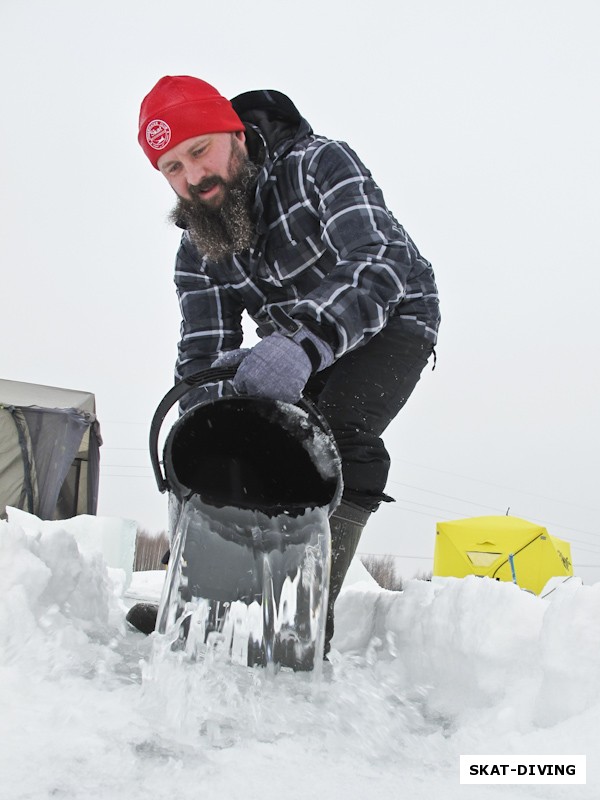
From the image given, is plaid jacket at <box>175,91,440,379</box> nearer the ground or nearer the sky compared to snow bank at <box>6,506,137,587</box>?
nearer the sky

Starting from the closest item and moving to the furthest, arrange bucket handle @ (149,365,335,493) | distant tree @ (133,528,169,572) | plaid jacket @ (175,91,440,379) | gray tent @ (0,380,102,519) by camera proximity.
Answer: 1. bucket handle @ (149,365,335,493)
2. plaid jacket @ (175,91,440,379)
3. gray tent @ (0,380,102,519)
4. distant tree @ (133,528,169,572)

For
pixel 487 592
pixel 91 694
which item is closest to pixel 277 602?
pixel 91 694

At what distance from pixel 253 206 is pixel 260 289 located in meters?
0.26

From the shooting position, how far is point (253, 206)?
1.95 metres

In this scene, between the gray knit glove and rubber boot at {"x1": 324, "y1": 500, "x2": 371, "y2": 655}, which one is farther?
rubber boot at {"x1": 324, "y1": 500, "x2": 371, "y2": 655}

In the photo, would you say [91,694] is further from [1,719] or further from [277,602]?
[277,602]

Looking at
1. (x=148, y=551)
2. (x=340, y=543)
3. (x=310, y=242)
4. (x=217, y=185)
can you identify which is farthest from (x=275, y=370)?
(x=148, y=551)

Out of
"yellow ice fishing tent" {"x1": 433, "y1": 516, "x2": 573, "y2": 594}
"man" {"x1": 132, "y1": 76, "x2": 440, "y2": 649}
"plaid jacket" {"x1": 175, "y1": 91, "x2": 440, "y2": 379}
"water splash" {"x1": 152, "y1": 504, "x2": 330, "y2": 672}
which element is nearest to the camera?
"water splash" {"x1": 152, "y1": 504, "x2": 330, "y2": 672}

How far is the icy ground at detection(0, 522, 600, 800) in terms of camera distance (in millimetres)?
873

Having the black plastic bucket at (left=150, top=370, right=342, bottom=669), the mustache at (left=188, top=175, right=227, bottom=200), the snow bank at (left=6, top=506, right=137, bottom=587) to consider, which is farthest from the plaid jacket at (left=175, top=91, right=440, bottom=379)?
the snow bank at (left=6, top=506, right=137, bottom=587)

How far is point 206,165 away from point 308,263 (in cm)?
40

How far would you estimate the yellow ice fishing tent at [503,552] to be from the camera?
6.03 meters

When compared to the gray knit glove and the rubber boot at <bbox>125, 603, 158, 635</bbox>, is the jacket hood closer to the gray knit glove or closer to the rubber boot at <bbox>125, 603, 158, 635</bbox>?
the gray knit glove

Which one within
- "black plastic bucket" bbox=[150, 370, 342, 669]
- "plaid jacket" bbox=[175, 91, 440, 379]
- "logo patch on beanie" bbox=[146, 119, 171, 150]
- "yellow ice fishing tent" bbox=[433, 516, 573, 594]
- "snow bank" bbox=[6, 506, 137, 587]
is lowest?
"yellow ice fishing tent" bbox=[433, 516, 573, 594]
